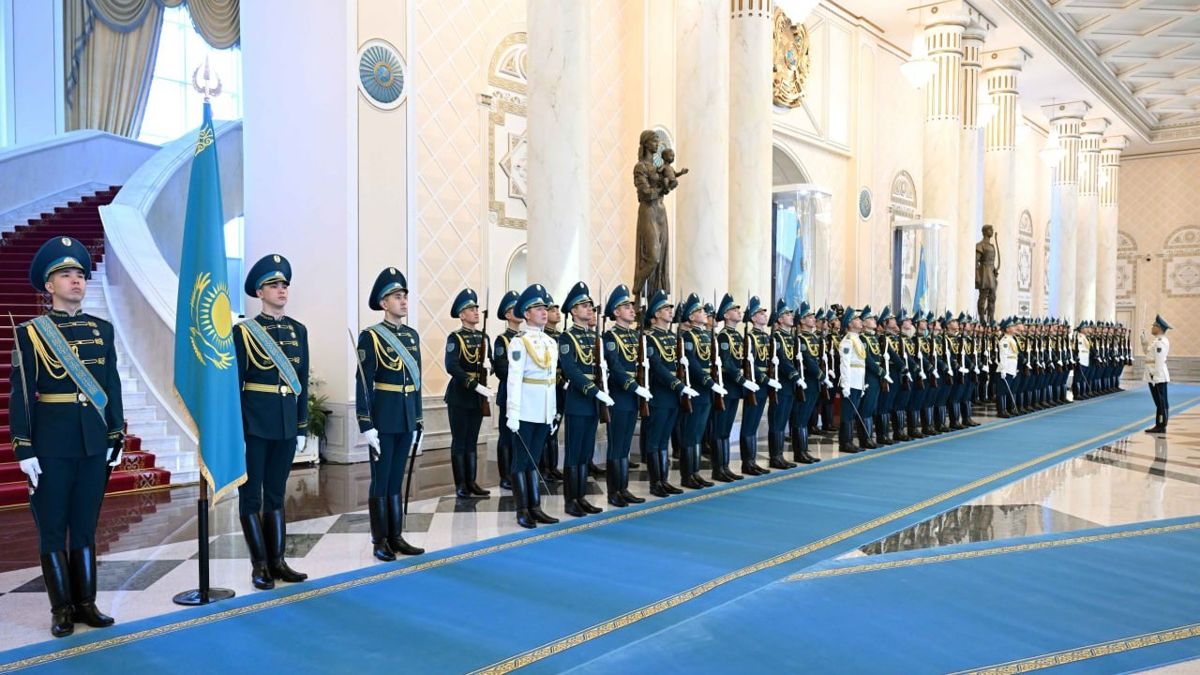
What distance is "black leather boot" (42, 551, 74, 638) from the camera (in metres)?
3.18

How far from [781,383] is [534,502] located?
115 inches

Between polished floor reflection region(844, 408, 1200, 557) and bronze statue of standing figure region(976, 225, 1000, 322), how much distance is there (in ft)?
24.5

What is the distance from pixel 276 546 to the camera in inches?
150

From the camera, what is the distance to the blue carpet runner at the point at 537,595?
2.96m

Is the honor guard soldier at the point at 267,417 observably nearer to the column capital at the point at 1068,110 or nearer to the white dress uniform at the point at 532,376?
the white dress uniform at the point at 532,376

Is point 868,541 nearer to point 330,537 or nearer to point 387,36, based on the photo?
point 330,537

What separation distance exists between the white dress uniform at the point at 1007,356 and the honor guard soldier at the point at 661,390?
7.78 meters

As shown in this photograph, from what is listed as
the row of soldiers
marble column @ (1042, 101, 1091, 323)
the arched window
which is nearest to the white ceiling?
marble column @ (1042, 101, 1091, 323)

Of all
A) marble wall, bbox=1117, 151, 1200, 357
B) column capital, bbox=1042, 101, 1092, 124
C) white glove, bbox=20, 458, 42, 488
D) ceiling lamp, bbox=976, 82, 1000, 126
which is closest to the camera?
white glove, bbox=20, 458, 42, 488

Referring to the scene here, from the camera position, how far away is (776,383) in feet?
22.5

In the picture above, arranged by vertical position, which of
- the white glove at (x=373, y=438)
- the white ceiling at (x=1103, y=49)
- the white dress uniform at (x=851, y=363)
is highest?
the white ceiling at (x=1103, y=49)

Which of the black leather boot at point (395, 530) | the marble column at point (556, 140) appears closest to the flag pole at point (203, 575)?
the black leather boot at point (395, 530)

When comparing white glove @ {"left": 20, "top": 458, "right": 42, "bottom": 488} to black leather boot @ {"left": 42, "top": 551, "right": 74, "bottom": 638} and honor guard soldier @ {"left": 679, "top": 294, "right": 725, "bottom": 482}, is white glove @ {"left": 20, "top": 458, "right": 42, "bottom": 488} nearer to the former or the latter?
black leather boot @ {"left": 42, "top": 551, "right": 74, "bottom": 638}

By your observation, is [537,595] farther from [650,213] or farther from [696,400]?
[650,213]
